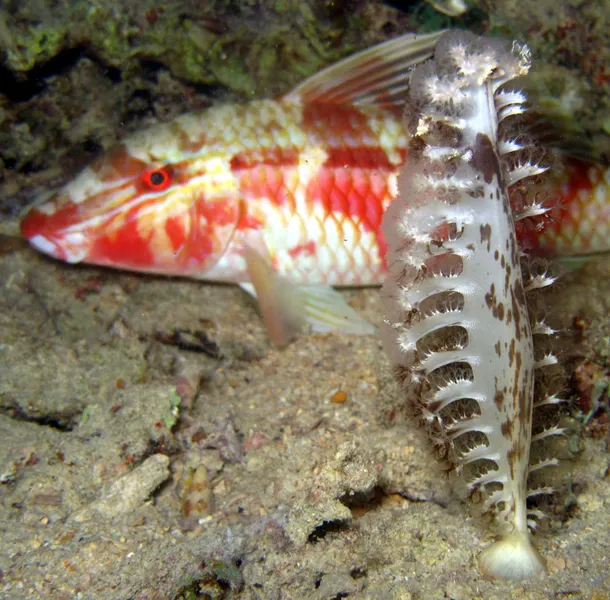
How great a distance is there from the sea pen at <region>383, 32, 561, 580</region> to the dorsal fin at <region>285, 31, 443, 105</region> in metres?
1.64

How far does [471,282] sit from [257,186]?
220 centimetres

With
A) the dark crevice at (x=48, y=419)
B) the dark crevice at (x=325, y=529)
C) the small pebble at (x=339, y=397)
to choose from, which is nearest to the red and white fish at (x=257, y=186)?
the small pebble at (x=339, y=397)

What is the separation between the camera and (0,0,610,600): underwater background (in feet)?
6.29

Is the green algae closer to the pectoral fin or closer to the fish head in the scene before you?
the fish head

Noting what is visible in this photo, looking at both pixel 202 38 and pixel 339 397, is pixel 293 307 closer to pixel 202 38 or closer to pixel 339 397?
pixel 339 397

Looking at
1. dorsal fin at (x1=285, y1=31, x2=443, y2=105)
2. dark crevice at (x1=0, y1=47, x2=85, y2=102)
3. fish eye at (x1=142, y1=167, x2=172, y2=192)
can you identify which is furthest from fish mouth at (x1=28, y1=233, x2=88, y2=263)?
dorsal fin at (x1=285, y1=31, x2=443, y2=105)

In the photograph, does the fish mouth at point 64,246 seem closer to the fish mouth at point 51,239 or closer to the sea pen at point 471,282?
the fish mouth at point 51,239

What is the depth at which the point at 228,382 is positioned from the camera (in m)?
3.12

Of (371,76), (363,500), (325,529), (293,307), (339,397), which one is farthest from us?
(293,307)

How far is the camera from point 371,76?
137 inches

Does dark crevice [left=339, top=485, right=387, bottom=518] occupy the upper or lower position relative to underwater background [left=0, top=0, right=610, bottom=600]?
lower

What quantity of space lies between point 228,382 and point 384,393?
98 centimetres

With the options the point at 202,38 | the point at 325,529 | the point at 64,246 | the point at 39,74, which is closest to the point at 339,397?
the point at 325,529

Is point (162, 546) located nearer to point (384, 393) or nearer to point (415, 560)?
point (415, 560)
